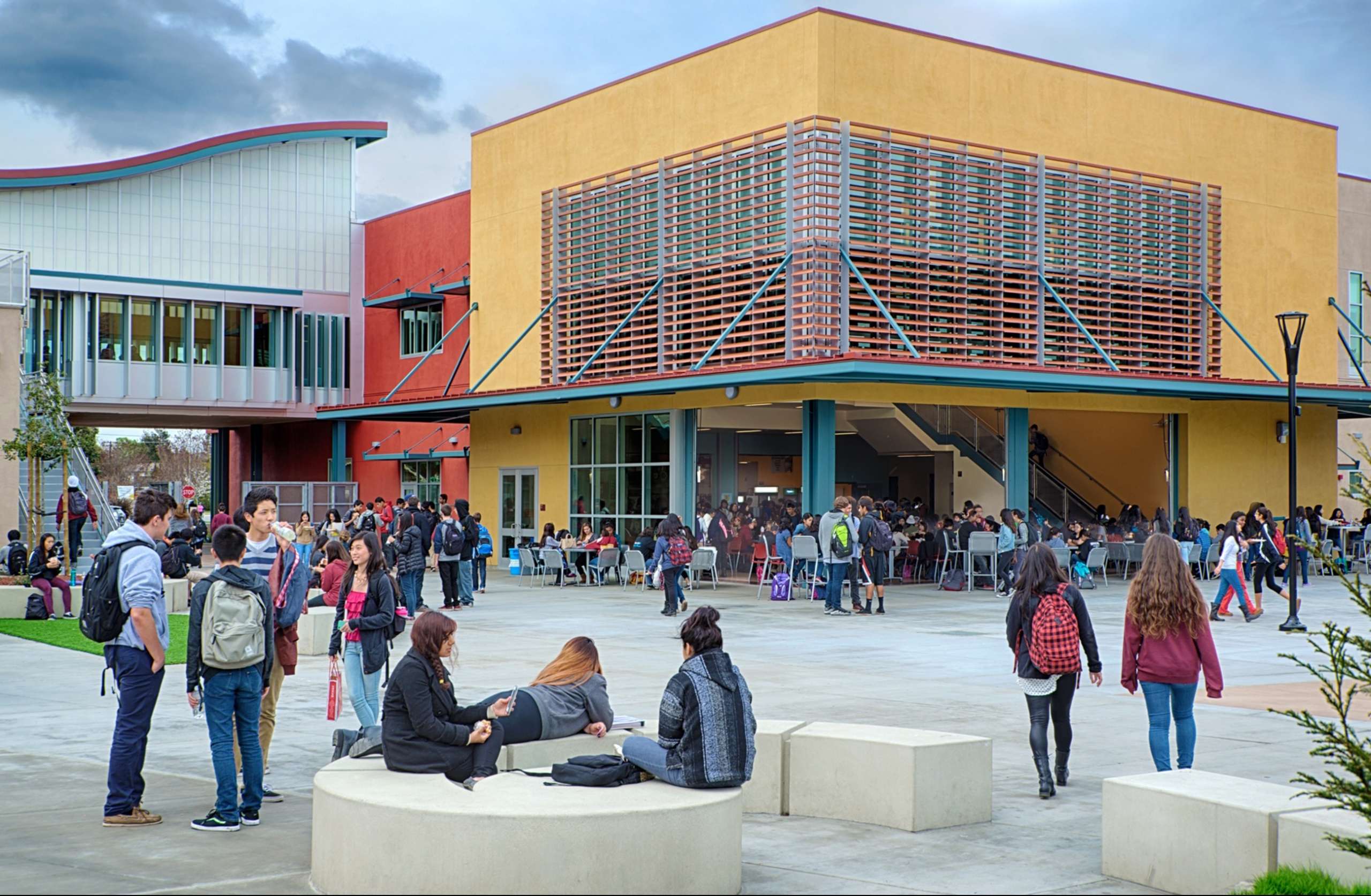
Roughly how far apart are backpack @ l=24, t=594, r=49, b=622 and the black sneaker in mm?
14041

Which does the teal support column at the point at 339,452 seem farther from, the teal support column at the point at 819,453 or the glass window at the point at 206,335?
the teal support column at the point at 819,453

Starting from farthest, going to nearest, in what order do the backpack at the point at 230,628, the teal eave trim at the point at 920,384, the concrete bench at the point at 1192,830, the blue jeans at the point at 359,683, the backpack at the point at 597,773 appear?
the teal eave trim at the point at 920,384 → the blue jeans at the point at 359,683 → the backpack at the point at 230,628 → the backpack at the point at 597,773 → the concrete bench at the point at 1192,830

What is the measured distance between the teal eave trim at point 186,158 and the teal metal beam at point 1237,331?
26.0 meters

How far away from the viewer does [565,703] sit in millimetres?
8523

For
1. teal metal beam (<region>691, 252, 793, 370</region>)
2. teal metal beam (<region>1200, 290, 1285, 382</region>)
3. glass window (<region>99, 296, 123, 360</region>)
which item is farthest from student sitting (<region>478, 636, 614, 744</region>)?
glass window (<region>99, 296, 123, 360</region>)

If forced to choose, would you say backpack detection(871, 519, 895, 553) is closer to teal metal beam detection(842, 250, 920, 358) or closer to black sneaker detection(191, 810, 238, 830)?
teal metal beam detection(842, 250, 920, 358)

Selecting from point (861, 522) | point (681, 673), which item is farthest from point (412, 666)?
point (861, 522)

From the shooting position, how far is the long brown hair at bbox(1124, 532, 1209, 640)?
27.6ft

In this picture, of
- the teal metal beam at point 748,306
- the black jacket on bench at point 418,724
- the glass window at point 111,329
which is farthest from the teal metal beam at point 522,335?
the black jacket on bench at point 418,724

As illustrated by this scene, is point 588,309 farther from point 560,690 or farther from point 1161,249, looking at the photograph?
point 560,690

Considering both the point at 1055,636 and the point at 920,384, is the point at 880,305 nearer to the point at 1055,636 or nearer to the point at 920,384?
the point at 920,384

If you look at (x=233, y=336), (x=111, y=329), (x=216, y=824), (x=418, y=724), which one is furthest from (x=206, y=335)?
(x=418, y=724)

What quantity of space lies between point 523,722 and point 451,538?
13414mm

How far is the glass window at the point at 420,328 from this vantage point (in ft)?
132
